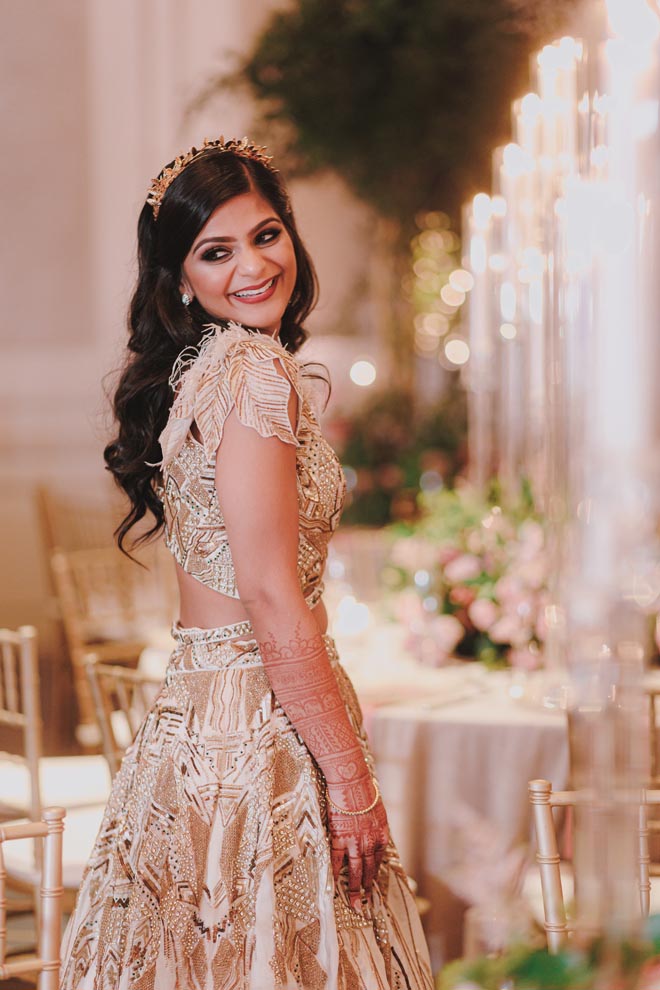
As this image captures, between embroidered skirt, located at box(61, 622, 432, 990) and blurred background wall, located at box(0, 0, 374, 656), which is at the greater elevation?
blurred background wall, located at box(0, 0, 374, 656)

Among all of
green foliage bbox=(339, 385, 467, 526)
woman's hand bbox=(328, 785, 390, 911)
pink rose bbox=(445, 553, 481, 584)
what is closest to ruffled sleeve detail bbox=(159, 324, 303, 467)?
woman's hand bbox=(328, 785, 390, 911)

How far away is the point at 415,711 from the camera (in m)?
2.70

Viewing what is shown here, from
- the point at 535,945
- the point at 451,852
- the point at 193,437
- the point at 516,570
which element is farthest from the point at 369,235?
the point at 535,945

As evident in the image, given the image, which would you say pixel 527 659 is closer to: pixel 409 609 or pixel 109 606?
pixel 409 609

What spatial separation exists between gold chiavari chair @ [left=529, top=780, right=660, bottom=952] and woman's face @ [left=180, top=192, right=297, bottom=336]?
0.75m

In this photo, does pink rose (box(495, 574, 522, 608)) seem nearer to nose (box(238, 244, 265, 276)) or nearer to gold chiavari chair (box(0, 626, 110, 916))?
gold chiavari chair (box(0, 626, 110, 916))

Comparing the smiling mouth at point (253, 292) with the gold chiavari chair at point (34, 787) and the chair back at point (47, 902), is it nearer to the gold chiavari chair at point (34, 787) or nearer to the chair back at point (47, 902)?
the chair back at point (47, 902)

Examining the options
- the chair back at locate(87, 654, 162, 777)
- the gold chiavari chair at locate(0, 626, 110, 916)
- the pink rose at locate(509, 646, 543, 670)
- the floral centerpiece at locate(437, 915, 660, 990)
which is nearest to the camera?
the floral centerpiece at locate(437, 915, 660, 990)

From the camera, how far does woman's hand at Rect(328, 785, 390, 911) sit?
1590mm

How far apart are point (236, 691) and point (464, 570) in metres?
1.54

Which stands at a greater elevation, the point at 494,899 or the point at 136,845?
the point at 494,899

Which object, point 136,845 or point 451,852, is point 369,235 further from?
point 136,845

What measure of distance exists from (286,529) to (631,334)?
33.8 inches

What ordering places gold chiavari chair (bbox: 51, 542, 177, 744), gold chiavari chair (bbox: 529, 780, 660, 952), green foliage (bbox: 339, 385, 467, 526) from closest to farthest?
gold chiavari chair (bbox: 529, 780, 660, 952) < gold chiavari chair (bbox: 51, 542, 177, 744) < green foliage (bbox: 339, 385, 467, 526)
